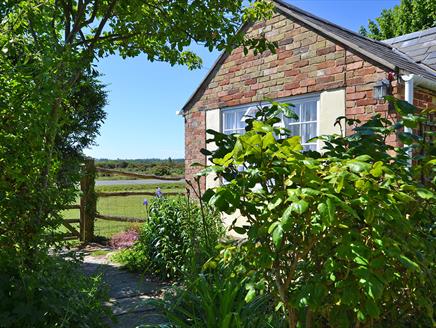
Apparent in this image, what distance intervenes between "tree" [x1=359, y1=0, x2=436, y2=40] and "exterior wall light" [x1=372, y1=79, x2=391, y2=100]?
13.1 m

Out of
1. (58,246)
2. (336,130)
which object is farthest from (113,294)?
(336,130)

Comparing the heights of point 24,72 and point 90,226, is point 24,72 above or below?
above

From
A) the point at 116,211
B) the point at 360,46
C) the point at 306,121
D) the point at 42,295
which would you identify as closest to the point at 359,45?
the point at 360,46

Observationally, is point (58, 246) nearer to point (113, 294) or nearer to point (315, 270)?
point (315, 270)

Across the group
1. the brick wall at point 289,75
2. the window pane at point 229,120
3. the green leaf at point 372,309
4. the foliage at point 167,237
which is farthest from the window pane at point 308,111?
the green leaf at point 372,309

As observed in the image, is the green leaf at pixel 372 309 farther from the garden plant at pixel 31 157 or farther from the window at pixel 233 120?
the window at pixel 233 120

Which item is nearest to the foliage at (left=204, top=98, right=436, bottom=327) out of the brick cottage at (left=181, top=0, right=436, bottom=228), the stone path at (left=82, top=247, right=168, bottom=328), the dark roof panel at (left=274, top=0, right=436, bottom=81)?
the stone path at (left=82, top=247, right=168, bottom=328)

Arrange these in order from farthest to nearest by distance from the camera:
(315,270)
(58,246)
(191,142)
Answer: (191,142), (58,246), (315,270)

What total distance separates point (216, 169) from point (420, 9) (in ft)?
62.6

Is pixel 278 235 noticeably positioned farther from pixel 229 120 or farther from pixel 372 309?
pixel 229 120

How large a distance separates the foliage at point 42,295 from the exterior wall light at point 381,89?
4.77m

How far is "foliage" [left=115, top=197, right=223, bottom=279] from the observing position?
15.5 ft

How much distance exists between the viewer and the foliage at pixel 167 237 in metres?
4.73

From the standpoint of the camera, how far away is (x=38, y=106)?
7.18 feet
